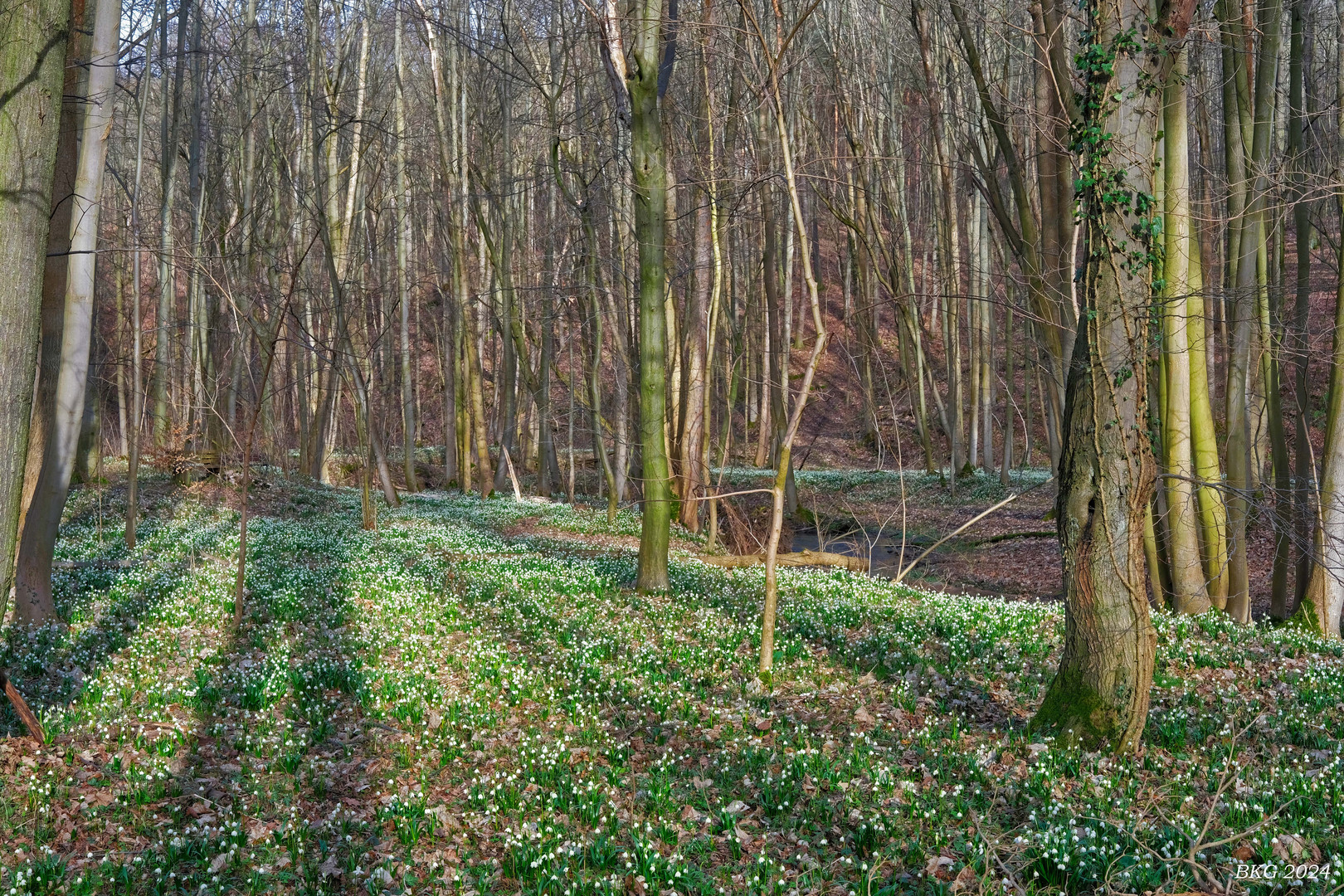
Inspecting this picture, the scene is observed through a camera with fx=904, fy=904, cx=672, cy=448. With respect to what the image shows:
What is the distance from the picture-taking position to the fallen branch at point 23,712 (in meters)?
5.54

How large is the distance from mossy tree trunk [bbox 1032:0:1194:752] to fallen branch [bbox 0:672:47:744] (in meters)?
6.64

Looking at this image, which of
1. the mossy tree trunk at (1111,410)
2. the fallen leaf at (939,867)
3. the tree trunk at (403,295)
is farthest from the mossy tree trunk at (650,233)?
the tree trunk at (403,295)

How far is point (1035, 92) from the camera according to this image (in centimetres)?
1465

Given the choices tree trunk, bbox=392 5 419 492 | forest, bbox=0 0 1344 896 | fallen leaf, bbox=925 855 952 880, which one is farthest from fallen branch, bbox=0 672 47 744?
Result: tree trunk, bbox=392 5 419 492

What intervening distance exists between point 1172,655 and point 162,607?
9.92 m

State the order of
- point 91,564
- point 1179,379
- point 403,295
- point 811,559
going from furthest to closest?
point 403,295, point 811,559, point 91,564, point 1179,379

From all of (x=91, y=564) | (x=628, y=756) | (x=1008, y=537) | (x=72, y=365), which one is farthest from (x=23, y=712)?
(x=1008, y=537)

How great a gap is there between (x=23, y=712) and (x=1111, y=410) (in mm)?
7119

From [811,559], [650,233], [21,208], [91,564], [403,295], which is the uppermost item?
[403,295]

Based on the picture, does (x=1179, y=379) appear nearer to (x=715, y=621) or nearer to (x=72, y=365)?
(x=715, y=621)

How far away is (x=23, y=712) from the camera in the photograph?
569 cm

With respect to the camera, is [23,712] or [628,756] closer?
[23,712]

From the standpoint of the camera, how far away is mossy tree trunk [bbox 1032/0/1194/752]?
5766 mm

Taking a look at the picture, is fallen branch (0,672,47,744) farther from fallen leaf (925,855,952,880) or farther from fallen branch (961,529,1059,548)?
fallen branch (961,529,1059,548)
